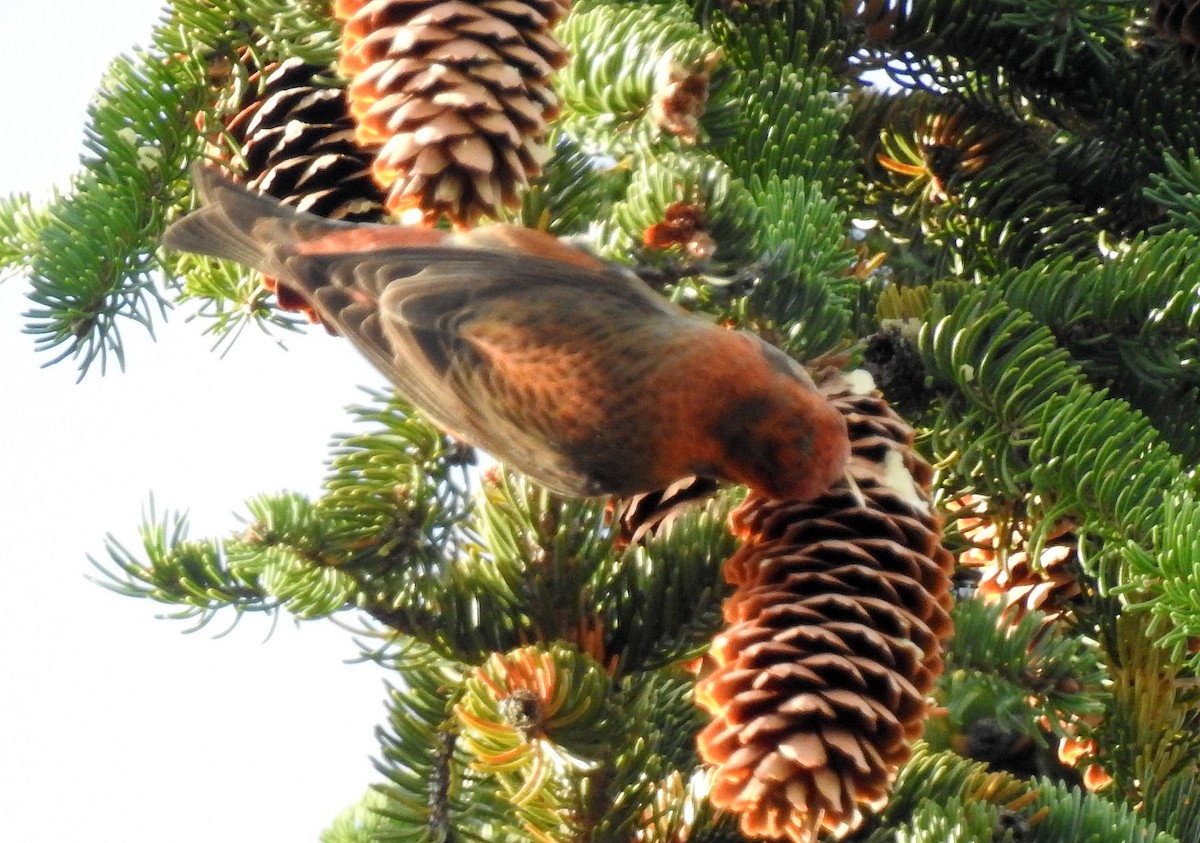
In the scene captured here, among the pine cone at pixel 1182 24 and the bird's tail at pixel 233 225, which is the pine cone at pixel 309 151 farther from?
the pine cone at pixel 1182 24

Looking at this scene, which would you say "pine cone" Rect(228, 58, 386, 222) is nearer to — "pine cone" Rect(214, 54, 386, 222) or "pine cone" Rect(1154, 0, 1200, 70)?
"pine cone" Rect(214, 54, 386, 222)

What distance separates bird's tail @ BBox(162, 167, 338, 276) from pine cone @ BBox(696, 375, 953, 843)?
1.56 feet

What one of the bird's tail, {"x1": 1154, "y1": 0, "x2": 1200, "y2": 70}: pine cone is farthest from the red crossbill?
{"x1": 1154, "y1": 0, "x2": 1200, "y2": 70}: pine cone

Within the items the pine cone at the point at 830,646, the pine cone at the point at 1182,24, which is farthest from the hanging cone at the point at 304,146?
the pine cone at the point at 1182,24

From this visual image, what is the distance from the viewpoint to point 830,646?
1127 mm

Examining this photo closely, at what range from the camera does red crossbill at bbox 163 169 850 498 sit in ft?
4.27

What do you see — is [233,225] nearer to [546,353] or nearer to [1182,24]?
[546,353]

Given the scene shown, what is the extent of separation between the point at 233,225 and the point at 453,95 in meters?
0.27

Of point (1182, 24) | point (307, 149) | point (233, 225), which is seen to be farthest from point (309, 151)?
point (1182, 24)

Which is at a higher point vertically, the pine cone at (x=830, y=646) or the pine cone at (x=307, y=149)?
the pine cone at (x=307, y=149)

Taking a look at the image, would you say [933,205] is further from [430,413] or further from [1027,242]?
[430,413]

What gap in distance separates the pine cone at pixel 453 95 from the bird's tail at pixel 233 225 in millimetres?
128

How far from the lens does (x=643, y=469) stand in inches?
53.7

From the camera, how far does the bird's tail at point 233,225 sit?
1.33m
